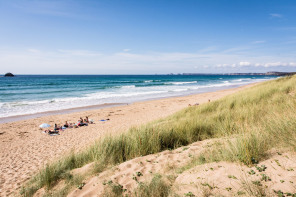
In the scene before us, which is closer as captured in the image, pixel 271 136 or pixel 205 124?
pixel 271 136

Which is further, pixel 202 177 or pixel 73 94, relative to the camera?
pixel 73 94

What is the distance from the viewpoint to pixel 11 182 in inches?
A: 196

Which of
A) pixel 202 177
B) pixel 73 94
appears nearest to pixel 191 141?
pixel 202 177

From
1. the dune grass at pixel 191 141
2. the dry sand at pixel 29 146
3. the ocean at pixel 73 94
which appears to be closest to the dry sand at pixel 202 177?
the dune grass at pixel 191 141

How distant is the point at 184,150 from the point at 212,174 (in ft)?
5.10

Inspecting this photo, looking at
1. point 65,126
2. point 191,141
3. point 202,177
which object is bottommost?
point 65,126

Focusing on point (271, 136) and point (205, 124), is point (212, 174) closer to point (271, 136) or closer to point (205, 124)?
point (271, 136)

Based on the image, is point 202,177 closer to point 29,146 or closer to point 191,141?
point 191,141

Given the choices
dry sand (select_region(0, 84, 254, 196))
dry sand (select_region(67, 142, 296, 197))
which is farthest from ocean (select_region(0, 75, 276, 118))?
dry sand (select_region(67, 142, 296, 197))

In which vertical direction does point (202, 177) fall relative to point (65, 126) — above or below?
above

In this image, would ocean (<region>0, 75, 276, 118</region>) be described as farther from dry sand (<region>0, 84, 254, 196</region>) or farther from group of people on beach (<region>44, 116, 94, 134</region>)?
group of people on beach (<region>44, 116, 94, 134</region>)

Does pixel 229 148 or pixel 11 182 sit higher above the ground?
pixel 229 148

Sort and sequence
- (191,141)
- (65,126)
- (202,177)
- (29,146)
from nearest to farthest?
1. (202,177)
2. (191,141)
3. (29,146)
4. (65,126)

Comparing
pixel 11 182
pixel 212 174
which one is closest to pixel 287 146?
pixel 212 174
